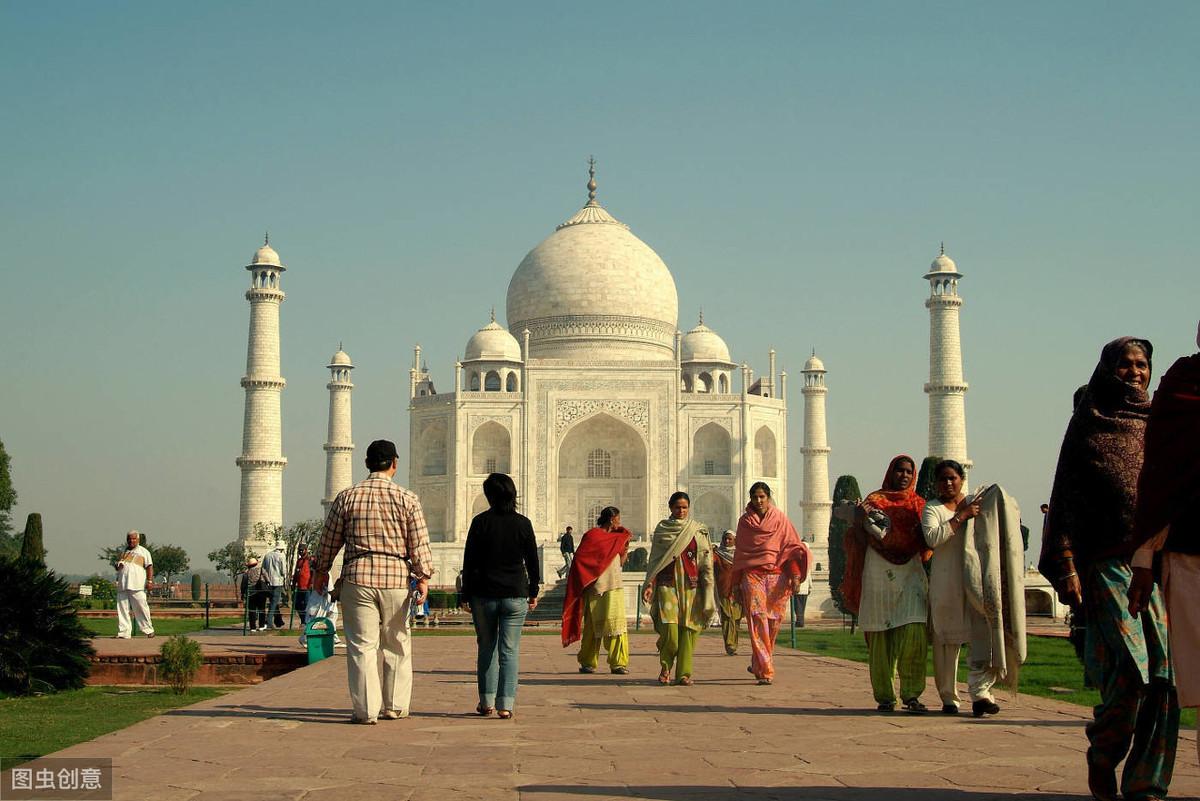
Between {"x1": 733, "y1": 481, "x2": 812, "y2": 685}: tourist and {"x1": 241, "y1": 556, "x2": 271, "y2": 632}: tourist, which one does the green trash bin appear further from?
{"x1": 241, "y1": 556, "x2": 271, "y2": 632}: tourist

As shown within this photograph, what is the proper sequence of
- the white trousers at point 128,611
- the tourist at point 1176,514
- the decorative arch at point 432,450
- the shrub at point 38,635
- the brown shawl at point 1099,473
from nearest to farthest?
the tourist at point 1176,514
the brown shawl at point 1099,473
the shrub at point 38,635
the white trousers at point 128,611
the decorative arch at point 432,450

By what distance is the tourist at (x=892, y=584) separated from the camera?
6.66m

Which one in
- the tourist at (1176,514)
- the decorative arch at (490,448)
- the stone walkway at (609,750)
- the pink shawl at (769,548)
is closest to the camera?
the tourist at (1176,514)

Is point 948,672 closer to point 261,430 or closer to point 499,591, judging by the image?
point 499,591

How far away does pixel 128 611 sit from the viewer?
14.2 metres

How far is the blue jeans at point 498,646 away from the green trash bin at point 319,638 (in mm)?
3298

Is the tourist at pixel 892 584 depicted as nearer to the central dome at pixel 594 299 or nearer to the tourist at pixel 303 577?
the tourist at pixel 303 577

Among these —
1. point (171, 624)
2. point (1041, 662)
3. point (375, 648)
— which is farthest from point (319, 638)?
point (171, 624)

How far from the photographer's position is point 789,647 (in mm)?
12477

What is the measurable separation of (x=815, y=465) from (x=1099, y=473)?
35.4 m

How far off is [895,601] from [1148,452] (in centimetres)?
283

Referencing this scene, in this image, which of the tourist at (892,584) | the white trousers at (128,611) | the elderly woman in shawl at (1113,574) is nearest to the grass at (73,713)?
the tourist at (892,584)

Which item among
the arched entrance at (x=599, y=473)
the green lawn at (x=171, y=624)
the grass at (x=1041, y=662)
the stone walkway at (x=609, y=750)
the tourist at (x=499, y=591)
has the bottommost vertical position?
the green lawn at (x=171, y=624)

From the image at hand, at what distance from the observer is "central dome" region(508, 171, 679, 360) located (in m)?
39.8
